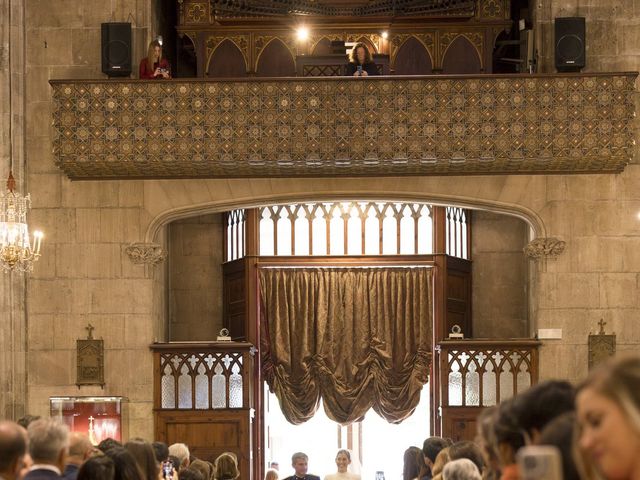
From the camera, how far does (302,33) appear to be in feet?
56.3

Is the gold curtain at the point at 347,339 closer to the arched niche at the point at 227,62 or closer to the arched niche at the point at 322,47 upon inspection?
the arched niche at the point at 227,62

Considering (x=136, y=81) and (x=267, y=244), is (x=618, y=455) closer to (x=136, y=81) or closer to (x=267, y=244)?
(x=136, y=81)

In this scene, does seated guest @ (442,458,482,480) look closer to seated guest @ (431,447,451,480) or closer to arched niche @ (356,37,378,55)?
seated guest @ (431,447,451,480)

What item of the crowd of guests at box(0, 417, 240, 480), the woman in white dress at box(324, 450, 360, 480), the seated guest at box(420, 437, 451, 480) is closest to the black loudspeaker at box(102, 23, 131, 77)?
the woman in white dress at box(324, 450, 360, 480)

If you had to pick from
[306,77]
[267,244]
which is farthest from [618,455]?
[267,244]

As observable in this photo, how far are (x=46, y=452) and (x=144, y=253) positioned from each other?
10.9m

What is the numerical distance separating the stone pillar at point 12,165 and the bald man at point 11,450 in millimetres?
11500

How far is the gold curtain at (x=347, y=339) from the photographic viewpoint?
17266 millimetres

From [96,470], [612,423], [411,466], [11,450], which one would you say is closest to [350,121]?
[411,466]

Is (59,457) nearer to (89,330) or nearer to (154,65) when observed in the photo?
(89,330)

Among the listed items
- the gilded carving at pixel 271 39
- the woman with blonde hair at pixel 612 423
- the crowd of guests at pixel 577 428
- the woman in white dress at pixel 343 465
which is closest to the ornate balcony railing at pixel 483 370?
the woman in white dress at pixel 343 465

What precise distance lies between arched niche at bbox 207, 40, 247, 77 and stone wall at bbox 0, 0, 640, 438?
1.37 meters

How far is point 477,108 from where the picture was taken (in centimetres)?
1518

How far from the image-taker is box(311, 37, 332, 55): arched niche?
678 inches
